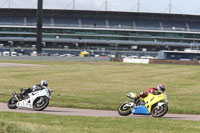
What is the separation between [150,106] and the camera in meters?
14.4

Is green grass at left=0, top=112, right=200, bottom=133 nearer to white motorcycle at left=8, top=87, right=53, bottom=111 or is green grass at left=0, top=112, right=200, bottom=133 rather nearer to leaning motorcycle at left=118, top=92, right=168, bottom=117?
leaning motorcycle at left=118, top=92, right=168, bottom=117

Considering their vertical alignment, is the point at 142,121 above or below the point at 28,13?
below

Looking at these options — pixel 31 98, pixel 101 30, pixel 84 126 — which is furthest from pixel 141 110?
pixel 101 30

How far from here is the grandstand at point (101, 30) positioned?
405ft

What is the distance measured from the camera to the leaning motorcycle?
14344 mm

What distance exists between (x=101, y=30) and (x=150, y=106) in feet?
362

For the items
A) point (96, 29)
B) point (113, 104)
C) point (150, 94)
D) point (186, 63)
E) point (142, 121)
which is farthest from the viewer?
point (96, 29)

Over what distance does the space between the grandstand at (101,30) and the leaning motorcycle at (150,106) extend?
10705 centimetres

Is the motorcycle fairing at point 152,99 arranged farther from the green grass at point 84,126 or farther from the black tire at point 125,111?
the green grass at point 84,126

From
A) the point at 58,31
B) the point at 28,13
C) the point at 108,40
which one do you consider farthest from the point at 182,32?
the point at 28,13

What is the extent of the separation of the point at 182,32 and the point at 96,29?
28.9 metres

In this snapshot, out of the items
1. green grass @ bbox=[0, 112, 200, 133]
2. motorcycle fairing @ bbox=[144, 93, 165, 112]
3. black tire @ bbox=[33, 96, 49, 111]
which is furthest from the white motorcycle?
motorcycle fairing @ bbox=[144, 93, 165, 112]

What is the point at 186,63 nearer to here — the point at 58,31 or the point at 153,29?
the point at 153,29

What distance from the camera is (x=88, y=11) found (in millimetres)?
126000
